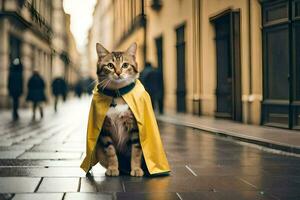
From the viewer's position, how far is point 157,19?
82.0ft

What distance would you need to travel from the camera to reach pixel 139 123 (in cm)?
507

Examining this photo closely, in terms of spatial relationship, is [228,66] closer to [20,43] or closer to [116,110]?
[116,110]

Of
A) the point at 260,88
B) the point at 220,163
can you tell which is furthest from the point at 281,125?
the point at 220,163

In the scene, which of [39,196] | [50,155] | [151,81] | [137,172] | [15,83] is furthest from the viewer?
[151,81]

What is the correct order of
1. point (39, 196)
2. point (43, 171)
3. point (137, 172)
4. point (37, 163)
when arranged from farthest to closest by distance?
point (37, 163) → point (43, 171) → point (137, 172) → point (39, 196)

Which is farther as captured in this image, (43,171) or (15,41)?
(15,41)

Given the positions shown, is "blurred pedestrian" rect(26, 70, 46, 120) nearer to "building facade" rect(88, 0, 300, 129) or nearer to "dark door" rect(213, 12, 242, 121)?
"building facade" rect(88, 0, 300, 129)

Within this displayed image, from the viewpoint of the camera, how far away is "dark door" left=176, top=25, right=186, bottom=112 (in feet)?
65.6

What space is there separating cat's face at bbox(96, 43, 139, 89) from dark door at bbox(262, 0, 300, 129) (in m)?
7.27

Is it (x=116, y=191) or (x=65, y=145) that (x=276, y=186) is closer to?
(x=116, y=191)

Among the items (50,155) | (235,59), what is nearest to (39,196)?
(50,155)

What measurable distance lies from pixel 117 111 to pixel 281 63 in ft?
26.1

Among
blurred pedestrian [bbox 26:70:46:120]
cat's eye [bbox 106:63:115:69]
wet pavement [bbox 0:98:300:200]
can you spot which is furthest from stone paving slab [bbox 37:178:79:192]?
blurred pedestrian [bbox 26:70:46:120]

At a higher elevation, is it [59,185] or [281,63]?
[281,63]
